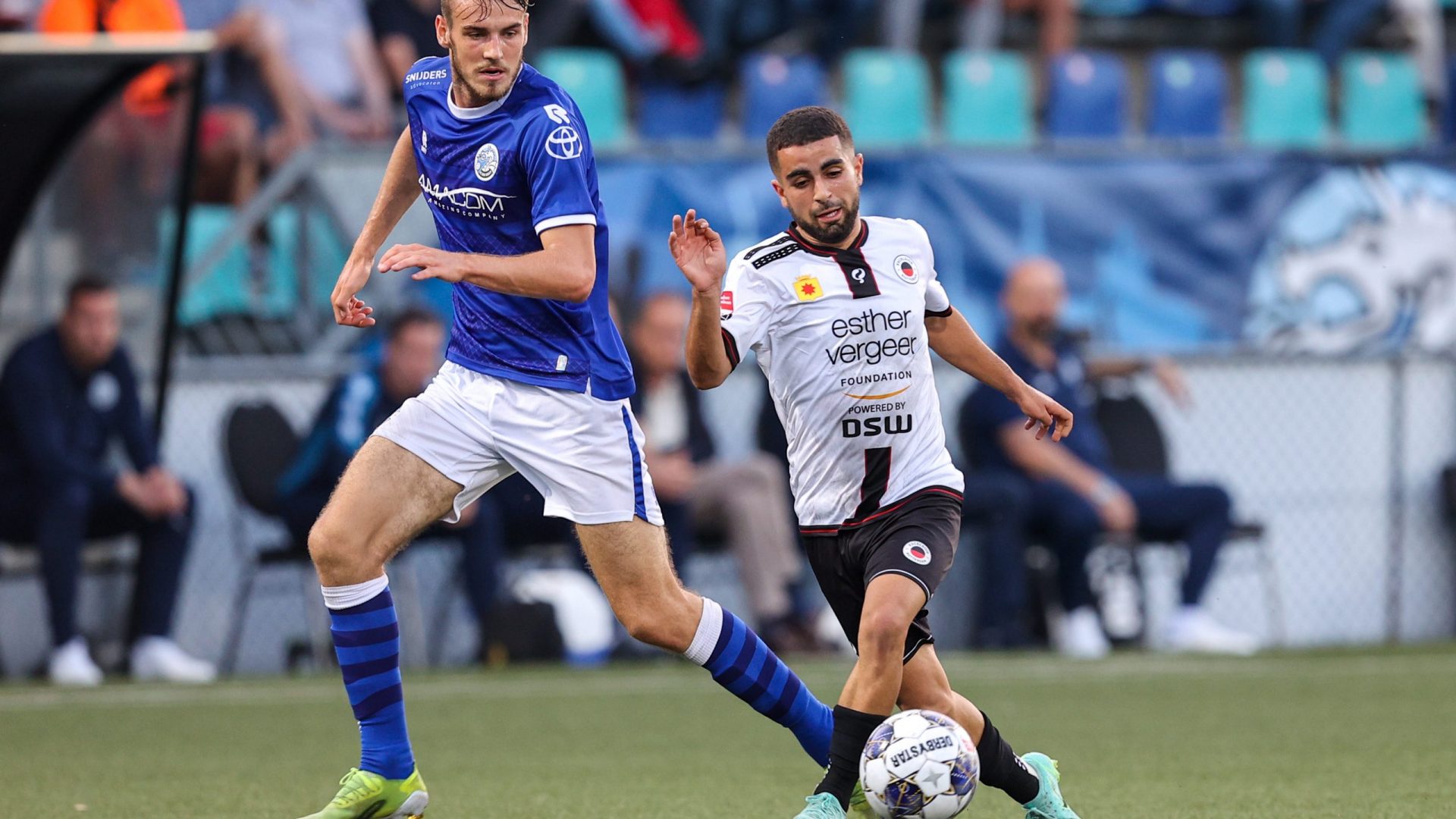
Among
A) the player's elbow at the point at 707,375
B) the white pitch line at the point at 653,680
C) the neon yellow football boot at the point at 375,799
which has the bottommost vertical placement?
the white pitch line at the point at 653,680

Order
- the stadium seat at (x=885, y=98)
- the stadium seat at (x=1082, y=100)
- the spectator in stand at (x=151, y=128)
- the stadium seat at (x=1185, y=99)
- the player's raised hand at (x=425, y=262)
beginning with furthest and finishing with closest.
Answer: the stadium seat at (x=1185, y=99)
the stadium seat at (x=1082, y=100)
the stadium seat at (x=885, y=98)
the spectator in stand at (x=151, y=128)
the player's raised hand at (x=425, y=262)

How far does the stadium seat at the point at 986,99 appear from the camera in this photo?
13.8 meters

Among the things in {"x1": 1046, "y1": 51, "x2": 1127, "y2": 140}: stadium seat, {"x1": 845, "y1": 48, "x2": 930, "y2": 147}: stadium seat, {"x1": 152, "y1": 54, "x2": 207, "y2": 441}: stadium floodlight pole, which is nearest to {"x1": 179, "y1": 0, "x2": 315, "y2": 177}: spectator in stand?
{"x1": 152, "y1": 54, "x2": 207, "y2": 441}: stadium floodlight pole

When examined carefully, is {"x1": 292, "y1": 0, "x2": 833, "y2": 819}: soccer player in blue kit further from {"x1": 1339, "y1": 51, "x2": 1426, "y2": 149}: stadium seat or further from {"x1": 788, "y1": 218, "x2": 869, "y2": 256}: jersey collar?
{"x1": 1339, "y1": 51, "x2": 1426, "y2": 149}: stadium seat

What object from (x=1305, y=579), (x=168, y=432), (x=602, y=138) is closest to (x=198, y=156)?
(x=168, y=432)

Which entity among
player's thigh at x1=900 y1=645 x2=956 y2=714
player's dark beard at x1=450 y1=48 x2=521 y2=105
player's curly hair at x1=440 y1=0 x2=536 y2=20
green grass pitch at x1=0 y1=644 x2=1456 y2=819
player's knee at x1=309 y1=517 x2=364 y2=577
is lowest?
green grass pitch at x1=0 y1=644 x2=1456 y2=819

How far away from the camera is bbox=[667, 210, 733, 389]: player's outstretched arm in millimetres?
4902

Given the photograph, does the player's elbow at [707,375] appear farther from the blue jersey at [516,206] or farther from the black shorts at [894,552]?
the black shorts at [894,552]

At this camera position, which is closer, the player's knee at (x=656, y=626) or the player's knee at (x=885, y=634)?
the player's knee at (x=885, y=634)

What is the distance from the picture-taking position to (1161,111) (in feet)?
47.2

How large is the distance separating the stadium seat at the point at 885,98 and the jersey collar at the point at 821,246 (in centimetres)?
833

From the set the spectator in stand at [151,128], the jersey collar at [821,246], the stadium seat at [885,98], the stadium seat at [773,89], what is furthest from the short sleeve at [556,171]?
the stadium seat at [885,98]

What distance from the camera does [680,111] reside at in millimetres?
13477

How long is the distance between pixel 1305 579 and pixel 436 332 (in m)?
5.45
